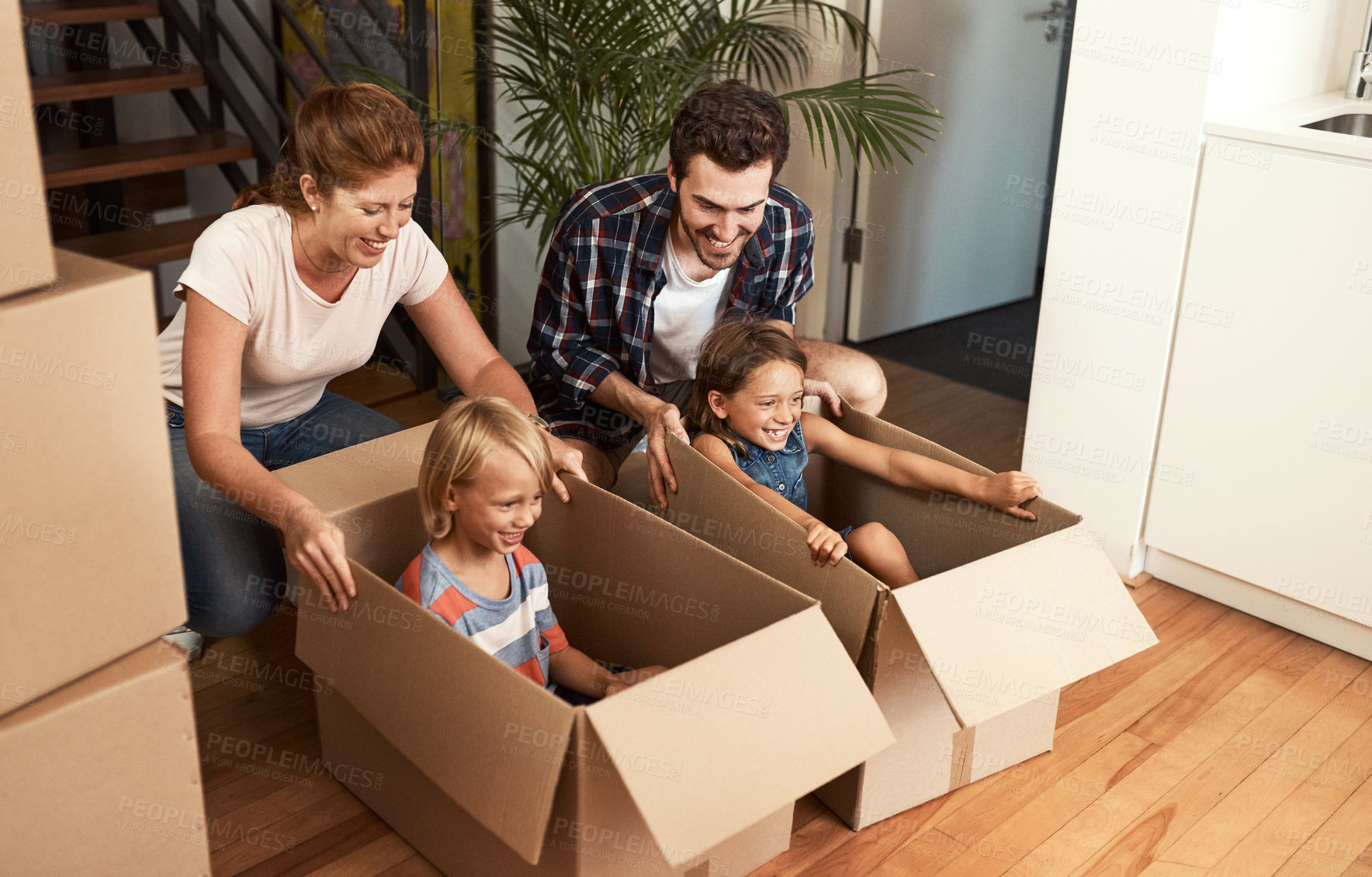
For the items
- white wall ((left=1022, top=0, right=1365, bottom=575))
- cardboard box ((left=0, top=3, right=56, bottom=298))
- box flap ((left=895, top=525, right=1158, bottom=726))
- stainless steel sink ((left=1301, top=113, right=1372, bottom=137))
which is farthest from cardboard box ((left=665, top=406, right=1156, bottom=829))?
stainless steel sink ((left=1301, top=113, right=1372, bottom=137))

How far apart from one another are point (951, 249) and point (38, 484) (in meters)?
2.96

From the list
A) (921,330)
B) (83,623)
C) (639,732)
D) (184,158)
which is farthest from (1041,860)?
(184,158)

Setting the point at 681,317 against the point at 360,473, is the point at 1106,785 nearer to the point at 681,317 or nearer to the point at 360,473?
the point at 681,317

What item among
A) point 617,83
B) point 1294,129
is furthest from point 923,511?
point 617,83

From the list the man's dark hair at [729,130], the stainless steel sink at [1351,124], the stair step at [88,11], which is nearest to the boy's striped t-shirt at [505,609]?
the man's dark hair at [729,130]

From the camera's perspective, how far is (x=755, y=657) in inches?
51.0

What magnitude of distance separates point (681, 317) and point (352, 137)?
695 millimetres

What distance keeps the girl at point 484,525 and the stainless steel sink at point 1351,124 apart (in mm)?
1654

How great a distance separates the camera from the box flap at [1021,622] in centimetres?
142

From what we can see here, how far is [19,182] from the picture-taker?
833 mm

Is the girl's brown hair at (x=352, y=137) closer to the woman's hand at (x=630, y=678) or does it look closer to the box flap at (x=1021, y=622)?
the woman's hand at (x=630, y=678)

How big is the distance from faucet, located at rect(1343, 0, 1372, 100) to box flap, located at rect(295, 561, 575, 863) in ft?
6.89

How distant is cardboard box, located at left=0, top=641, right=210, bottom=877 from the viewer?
957mm

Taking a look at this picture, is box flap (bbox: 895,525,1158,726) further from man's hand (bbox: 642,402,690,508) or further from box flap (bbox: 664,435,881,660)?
man's hand (bbox: 642,402,690,508)
